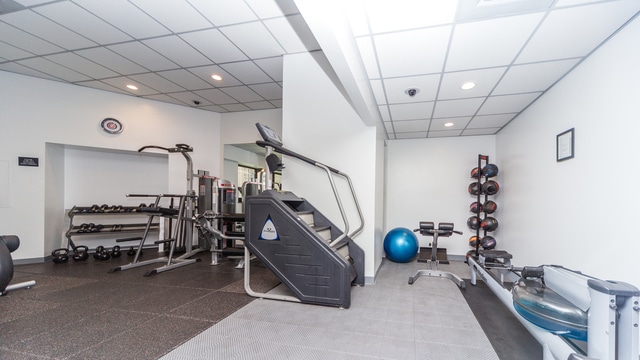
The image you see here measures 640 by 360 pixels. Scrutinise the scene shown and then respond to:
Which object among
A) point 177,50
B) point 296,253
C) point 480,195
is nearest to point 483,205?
point 480,195

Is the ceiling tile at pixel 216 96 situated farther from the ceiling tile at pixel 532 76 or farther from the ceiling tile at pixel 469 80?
the ceiling tile at pixel 532 76

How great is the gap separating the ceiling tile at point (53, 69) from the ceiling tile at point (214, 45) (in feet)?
8.74

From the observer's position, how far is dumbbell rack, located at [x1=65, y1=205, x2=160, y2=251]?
16.0 feet

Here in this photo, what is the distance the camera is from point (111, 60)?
3961mm

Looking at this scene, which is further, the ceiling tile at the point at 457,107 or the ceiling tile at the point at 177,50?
the ceiling tile at the point at 457,107

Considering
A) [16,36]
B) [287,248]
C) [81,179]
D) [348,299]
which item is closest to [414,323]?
[348,299]

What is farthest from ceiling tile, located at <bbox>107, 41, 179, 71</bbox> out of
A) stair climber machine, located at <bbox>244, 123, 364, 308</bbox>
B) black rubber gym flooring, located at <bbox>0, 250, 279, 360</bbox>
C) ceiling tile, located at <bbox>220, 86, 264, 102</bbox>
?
black rubber gym flooring, located at <bbox>0, 250, 279, 360</bbox>

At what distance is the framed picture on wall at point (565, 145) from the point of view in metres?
2.76

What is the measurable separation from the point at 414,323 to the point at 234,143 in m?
5.34

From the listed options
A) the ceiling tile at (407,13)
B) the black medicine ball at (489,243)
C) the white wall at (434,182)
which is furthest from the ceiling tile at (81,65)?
the black medicine ball at (489,243)

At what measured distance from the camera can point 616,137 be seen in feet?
7.01

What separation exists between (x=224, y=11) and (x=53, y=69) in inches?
147

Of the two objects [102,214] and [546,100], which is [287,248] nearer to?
[546,100]

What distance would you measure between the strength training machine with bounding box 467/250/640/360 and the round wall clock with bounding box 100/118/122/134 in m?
6.65
